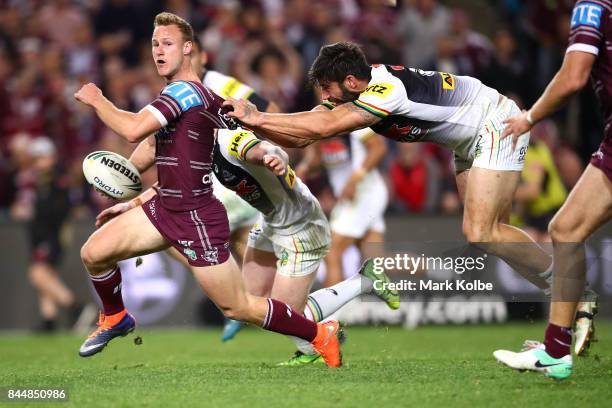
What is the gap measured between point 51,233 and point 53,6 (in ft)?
16.9

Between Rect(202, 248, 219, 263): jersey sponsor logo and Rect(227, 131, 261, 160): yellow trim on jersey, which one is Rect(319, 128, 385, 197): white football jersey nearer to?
Rect(227, 131, 261, 160): yellow trim on jersey

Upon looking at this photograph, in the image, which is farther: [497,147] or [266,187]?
[266,187]

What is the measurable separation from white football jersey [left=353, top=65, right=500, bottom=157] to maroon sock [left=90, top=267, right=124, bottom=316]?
217 cm

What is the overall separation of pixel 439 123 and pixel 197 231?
6.19ft

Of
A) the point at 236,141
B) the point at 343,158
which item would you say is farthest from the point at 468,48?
the point at 236,141

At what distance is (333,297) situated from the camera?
834 centimetres

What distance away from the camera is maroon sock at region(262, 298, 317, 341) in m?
7.30

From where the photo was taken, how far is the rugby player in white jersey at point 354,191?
38.7 ft

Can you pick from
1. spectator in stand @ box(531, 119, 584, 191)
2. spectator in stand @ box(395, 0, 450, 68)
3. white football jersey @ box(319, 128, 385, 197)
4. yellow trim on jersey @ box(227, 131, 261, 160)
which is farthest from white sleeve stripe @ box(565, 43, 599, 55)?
spectator in stand @ box(395, 0, 450, 68)

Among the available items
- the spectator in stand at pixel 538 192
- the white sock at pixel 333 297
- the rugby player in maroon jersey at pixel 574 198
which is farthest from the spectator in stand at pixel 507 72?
the rugby player in maroon jersey at pixel 574 198

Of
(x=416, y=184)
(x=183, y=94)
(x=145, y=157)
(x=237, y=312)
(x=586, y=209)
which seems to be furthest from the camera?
(x=416, y=184)

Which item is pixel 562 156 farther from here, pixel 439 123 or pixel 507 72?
pixel 439 123

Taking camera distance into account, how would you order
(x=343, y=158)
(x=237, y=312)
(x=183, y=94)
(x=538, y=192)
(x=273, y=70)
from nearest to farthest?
(x=183, y=94)
(x=237, y=312)
(x=343, y=158)
(x=538, y=192)
(x=273, y=70)

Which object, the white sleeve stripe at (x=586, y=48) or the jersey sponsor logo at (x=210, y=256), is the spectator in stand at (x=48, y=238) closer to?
the jersey sponsor logo at (x=210, y=256)
